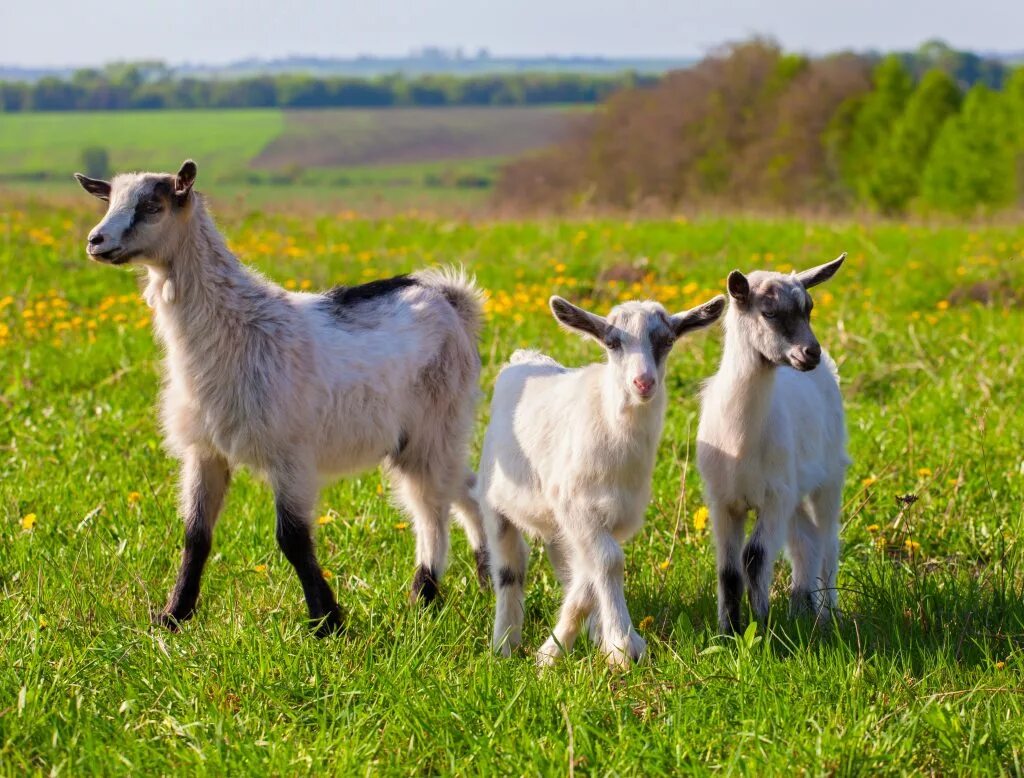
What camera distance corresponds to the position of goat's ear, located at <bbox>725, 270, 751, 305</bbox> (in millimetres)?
4586

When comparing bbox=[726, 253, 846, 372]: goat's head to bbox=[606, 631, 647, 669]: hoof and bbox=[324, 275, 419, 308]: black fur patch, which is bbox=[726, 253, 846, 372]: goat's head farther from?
bbox=[324, 275, 419, 308]: black fur patch

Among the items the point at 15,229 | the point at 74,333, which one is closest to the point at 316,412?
the point at 74,333

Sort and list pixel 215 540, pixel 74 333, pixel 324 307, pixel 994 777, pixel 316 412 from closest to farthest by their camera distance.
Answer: pixel 994 777, pixel 316 412, pixel 324 307, pixel 215 540, pixel 74 333

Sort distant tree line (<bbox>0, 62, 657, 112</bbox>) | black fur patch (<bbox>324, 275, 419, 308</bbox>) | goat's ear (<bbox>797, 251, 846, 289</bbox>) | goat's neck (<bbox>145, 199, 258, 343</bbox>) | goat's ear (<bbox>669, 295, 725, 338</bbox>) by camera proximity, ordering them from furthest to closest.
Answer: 1. distant tree line (<bbox>0, 62, 657, 112</bbox>)
2. black fur patch (<bbox>324, 275, 419, 308</bbox>)
3. goat's neck (<bbox>145, 199, 258, 343</bbox>)
4. goat's ear (<bbox>797, 251, 846, 289</bbox>)
5. goat's ear (<bbox>669, 295, 725, 338</bbox>)

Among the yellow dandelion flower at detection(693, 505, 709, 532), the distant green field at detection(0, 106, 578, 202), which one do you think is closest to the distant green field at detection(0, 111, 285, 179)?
the distant green field at detection(0, 106, 578, 202)

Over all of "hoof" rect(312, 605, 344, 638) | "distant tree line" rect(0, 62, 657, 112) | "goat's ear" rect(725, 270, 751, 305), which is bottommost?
"distant tree line" rect(0, 62, 657, 112)

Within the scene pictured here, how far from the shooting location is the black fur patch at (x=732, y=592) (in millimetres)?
4855

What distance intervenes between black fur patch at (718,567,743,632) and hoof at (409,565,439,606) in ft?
4.12

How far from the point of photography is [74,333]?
33.4ft

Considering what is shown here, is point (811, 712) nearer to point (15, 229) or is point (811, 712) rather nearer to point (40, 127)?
point (15, 229)

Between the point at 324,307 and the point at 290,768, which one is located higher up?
the point at 324,307

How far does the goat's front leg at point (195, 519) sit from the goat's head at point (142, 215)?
34.3 inches

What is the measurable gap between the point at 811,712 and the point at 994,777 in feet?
1.79

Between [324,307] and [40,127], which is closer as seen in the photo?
[324,307]
